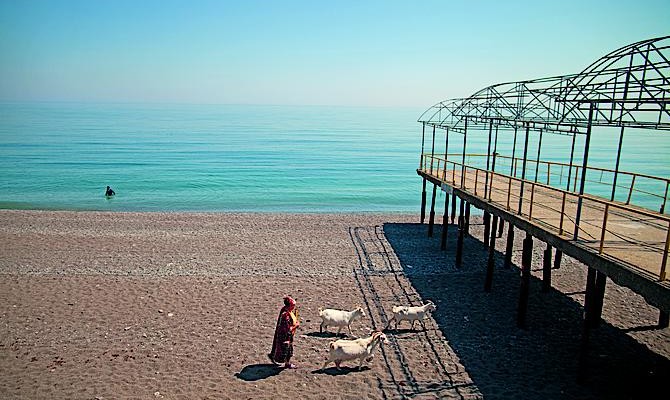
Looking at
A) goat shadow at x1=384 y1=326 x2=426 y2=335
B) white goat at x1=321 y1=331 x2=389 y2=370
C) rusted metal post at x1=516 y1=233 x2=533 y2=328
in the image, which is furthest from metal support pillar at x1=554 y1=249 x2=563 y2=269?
white goat at x1=321 y1=331 x2=389 y2=370

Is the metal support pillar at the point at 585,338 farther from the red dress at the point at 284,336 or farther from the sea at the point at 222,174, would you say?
the sea at the point at 222,174

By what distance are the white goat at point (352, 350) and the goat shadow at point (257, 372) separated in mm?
1008

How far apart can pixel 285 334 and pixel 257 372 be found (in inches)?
37.2

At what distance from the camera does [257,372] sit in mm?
9641

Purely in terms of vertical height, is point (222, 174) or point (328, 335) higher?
→ point (328, 335)

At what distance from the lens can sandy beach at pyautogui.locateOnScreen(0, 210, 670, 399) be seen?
9250 millimetres

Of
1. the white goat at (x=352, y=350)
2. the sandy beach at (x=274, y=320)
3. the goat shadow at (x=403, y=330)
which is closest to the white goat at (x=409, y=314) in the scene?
the goat shadow at (x=403, y=330)

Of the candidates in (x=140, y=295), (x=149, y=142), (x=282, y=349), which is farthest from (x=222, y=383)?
(x=149, y=142)

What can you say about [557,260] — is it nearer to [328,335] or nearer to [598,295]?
[598,295]

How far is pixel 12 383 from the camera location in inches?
360

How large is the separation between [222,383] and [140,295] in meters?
5.76

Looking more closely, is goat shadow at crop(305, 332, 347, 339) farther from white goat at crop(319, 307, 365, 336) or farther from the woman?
the woman

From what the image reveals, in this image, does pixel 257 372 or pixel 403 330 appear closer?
pixel 257 372

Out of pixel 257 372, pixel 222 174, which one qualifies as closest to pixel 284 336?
pixel 257 372
